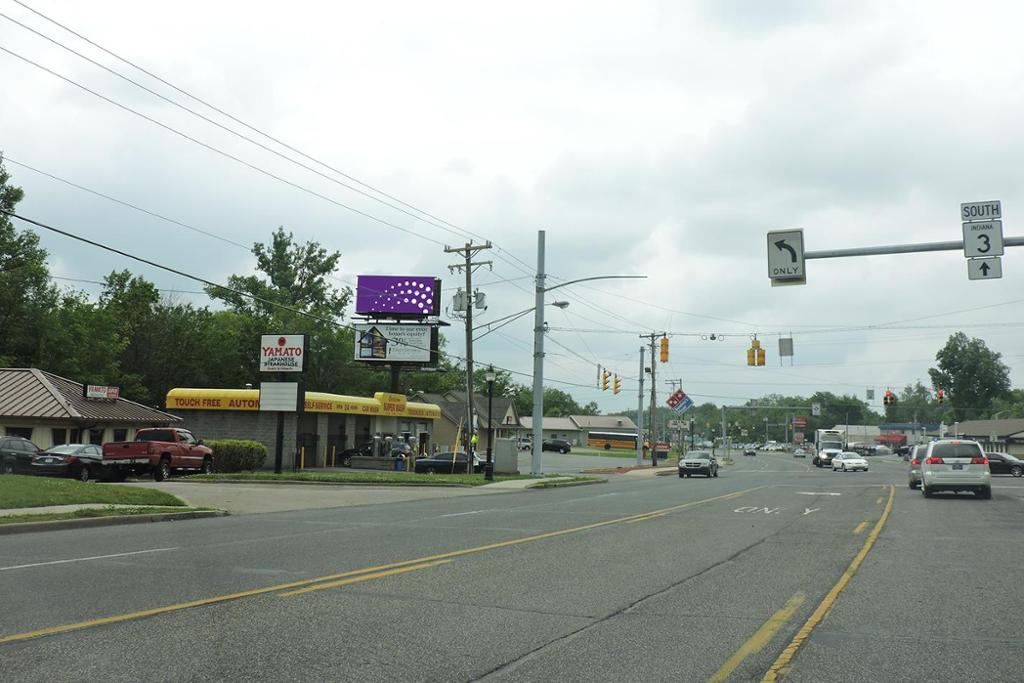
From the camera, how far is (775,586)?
9.95 m

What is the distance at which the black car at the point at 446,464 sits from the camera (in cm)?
4257

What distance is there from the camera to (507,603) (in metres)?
8.64

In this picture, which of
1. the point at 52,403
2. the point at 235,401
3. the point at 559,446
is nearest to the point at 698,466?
the point at 235,401

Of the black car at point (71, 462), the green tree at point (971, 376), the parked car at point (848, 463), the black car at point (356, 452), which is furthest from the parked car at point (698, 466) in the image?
the green tree at point (971, 376)

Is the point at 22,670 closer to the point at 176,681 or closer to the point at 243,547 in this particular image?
the point at 176,681

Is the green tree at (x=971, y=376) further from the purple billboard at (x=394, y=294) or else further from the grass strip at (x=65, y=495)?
the grass strip at (x=65, y=495)

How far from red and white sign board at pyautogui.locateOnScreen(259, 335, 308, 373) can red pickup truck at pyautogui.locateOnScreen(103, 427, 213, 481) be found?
15.6 feet

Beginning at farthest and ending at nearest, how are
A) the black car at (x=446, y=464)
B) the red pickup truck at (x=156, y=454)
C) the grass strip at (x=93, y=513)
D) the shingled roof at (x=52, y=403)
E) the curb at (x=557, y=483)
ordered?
the black car at (x=446, y=464) → the shingled roof at (x=52, y=403) → the curb at (x=557, y=483) → the red pickup truck at (x=156, y=454) → the grass strip at (x=93, y=513)

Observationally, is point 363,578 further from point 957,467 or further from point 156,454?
point 156,454

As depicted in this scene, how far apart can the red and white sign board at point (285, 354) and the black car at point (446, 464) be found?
9.12m

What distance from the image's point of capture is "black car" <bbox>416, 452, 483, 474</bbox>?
4257cm

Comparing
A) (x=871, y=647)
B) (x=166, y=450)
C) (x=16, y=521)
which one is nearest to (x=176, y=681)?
(x=871, y=647)

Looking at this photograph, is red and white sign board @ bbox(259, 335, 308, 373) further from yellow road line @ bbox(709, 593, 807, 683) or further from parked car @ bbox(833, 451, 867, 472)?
parked car @ bbox(833, 451, 867, 472)

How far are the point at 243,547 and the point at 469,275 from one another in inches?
1101
